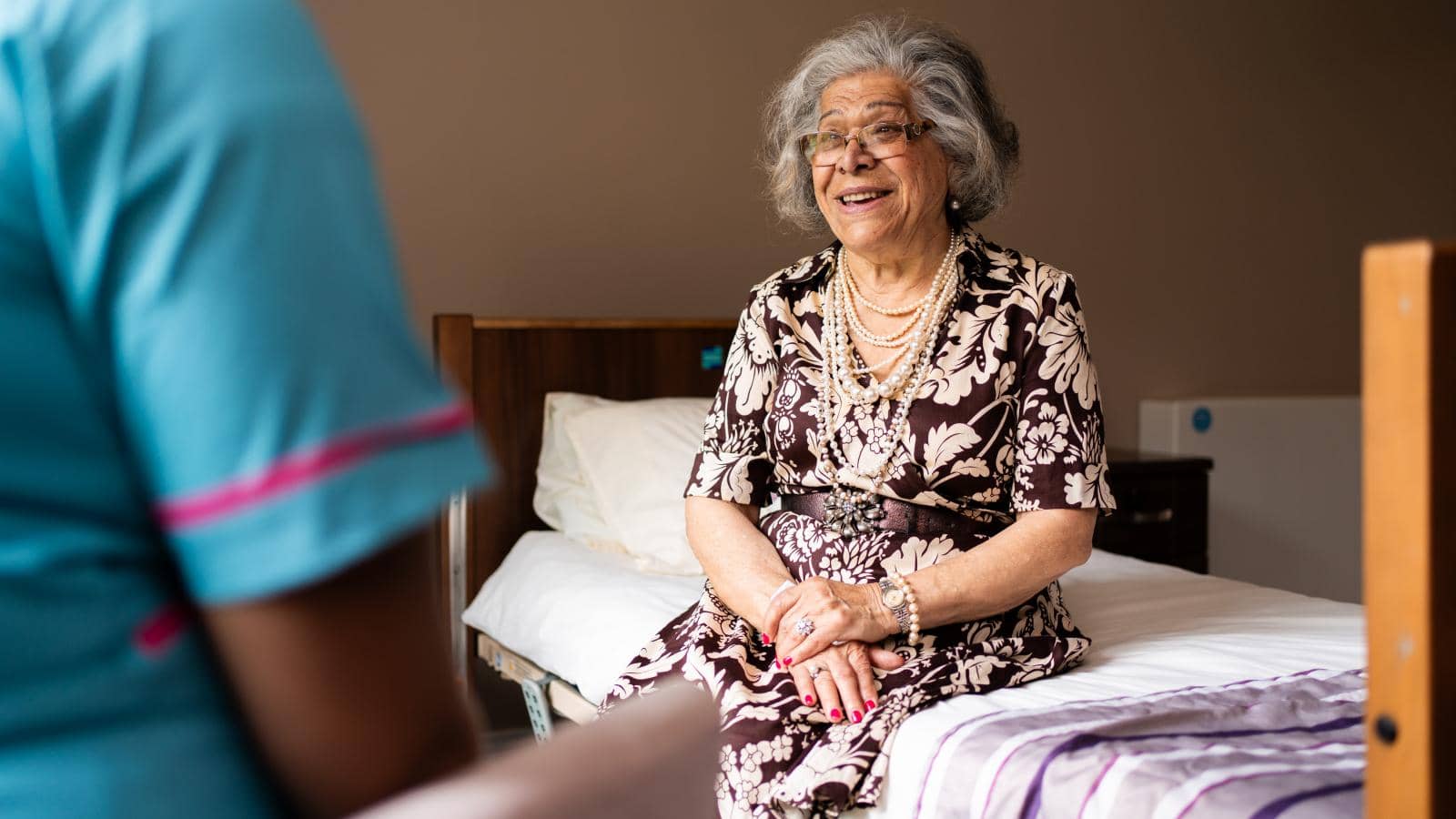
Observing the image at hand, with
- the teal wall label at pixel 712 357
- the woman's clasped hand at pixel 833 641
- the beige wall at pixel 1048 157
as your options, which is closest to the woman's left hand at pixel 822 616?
the woman's clasped hand at pixel 833 641

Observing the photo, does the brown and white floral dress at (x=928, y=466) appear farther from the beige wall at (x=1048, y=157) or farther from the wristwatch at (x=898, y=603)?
the beige wall at (x=1048, y=157)


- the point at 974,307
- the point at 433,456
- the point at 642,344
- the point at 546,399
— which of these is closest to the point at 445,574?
the point at 546,399

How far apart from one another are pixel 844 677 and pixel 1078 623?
0.56 meters

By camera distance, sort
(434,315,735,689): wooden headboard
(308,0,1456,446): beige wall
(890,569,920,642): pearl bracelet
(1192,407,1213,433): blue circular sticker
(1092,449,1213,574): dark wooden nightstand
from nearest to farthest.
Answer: (890,569,920,642): pearl bracelet → (434,315,735,689): wooden headboard → (308,0,1456,446): beige wall → (1092,449,1213,574): dark wooden nightstand → (1192,407,1213,433): blue circular sticker

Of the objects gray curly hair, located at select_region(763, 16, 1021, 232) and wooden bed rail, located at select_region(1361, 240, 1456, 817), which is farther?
gray curly hair, located at select_region(763, 16, 1021, 232)

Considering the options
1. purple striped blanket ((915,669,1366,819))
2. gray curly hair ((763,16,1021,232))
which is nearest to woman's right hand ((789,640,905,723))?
purple striped blanket ((915,669,1366,819))

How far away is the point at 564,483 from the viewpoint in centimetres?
265

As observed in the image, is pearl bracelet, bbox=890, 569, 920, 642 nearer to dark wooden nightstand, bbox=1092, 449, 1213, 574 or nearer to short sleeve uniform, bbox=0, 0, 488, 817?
short sleeve uniform, bbox=0, 0, 488, 817

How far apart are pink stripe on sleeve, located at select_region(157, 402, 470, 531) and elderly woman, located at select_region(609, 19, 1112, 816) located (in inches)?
36.9

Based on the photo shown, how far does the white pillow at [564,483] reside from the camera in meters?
2.55

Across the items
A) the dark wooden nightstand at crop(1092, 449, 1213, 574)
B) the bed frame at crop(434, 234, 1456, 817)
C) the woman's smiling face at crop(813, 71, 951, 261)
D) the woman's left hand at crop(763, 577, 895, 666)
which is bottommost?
the dark wooden nightstand at crop(1092, 449, 1213, 574)

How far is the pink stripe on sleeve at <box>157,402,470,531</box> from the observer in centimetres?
43

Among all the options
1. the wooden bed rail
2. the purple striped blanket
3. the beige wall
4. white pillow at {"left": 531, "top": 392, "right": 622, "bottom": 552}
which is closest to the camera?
the wooden bed rail

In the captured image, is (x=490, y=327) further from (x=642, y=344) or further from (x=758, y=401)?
(x=758, y=401)
